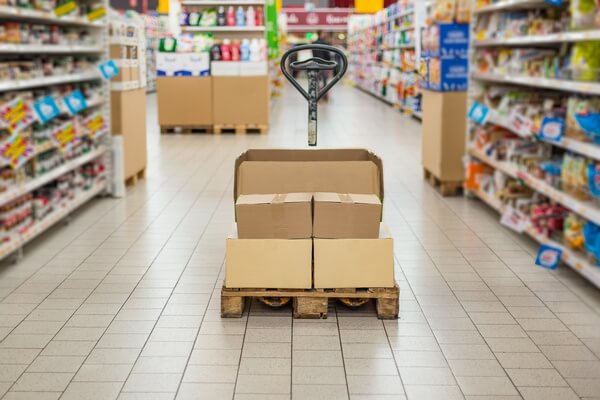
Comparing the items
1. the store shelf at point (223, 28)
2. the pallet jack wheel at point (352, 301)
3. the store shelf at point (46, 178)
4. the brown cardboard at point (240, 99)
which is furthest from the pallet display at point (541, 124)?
the store shelf at point (223, 28)

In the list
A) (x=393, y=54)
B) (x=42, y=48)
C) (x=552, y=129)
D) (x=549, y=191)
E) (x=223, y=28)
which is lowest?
(x=549, y=191)

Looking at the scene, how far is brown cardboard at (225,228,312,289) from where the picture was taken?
3855 millimetres

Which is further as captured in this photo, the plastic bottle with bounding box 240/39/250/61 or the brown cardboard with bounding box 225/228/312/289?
the plastic bottle with bounding box 240/39/250/61

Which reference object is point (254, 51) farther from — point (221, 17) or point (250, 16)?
point (221, 17)

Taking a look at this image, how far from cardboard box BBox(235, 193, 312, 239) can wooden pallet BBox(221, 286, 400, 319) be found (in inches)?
10.4

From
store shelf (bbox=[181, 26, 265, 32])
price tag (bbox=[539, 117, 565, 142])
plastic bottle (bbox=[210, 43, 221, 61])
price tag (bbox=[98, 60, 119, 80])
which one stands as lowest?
price tag (bbox=[539, 117, 565, 142])

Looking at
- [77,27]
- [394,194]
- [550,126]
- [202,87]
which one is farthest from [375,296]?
[202,87]

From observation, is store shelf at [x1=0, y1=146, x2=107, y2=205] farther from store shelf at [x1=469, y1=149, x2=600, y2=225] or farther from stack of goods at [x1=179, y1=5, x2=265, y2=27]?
stack of goods at [x1=179, y1=5, x2=265, y2=27]

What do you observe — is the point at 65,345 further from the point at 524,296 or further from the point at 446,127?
the point at 446,127

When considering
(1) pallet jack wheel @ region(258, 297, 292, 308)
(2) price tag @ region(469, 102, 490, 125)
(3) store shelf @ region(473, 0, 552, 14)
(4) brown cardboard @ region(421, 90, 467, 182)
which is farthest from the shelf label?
(4) brown cardboard @ region(421, 90, 467, 182)

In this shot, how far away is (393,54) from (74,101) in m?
13.3

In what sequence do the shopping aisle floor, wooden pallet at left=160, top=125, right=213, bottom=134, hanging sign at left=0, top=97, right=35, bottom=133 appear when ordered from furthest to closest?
wooden pallet at left=160, top=125, right=213, bottom=134
hanging sign at left=0, top=97, right=35, bottom=133
the shopping aisle floor

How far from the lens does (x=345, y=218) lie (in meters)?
3.85

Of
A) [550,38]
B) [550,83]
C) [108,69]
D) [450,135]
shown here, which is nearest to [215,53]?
[108,69]
